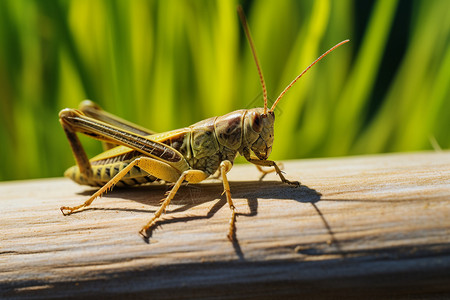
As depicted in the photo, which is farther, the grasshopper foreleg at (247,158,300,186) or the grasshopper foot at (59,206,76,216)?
the grasshopper foreleg at (247,158,300,186)

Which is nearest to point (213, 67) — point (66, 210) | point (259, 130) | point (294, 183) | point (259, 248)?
point (259, 130)

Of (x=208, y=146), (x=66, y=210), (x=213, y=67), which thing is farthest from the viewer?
(x=213, y=67)

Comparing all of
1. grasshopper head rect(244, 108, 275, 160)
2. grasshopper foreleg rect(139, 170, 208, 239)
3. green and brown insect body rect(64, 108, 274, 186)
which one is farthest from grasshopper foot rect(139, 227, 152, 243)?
grasshopper head rect(244, 108, 275, 160)

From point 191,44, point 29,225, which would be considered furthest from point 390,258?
point 191,44

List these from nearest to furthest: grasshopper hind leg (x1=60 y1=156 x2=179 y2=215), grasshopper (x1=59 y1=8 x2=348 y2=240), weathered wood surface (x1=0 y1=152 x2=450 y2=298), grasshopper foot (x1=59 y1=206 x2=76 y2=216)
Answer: weathered wood surface (x1=0 y1=152 x2=450 y2=298) < grasshopper foot (x1=59 y1=206 x2=76 y2=216) < grasshopper hind leg (x1=60 y1=156 x2=179 y2=215) < grasshopper (x1=59 y1=8 x2=348 y2=240)

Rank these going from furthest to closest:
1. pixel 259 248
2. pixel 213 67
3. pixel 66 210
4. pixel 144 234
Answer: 1. pixel 213 67
2. pixel 66 210
3. pixel 144 234
4. pixel 259 248

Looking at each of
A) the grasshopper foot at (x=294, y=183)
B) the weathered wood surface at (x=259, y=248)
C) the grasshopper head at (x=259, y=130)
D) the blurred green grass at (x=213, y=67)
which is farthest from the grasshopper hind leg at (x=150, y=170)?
the blurred green grass at (x=213, y=67)

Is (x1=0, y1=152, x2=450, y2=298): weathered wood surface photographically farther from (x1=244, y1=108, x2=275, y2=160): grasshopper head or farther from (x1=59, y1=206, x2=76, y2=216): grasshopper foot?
(x1=244, y1=108, x2=275, y2=160): grasshopper head

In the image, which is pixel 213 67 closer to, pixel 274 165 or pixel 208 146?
pixel 208 146
